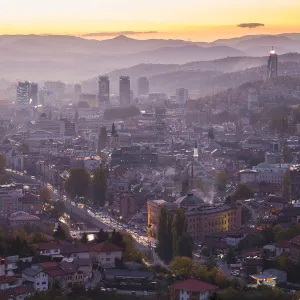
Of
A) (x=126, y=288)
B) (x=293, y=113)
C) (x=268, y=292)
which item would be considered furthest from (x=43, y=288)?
(x=293, y=113)

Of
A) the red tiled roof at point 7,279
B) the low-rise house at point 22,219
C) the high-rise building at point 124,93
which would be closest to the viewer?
the red tiled roof at point 7,279

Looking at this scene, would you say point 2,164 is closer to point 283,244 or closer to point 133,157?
point 133,157

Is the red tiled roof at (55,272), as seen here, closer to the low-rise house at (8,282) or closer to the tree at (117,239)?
the low-rise house at (8,282)

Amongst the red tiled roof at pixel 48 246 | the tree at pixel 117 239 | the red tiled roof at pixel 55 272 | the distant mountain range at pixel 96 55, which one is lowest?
the distant mountain range at pixel 96 55

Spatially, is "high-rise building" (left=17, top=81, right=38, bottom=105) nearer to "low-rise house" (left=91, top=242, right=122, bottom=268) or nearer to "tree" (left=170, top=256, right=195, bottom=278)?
"low-rise house" (left=91, top=242, right=122, bottom=268)

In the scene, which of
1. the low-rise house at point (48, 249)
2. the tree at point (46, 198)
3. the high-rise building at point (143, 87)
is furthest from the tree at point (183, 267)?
the high-rise building at point (143, 87)

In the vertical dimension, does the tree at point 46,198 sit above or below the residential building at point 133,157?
above

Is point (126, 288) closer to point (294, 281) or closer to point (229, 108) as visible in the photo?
point (294, 281)

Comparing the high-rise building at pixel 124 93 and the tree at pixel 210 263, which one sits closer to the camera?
the tree at pixel 210 263
